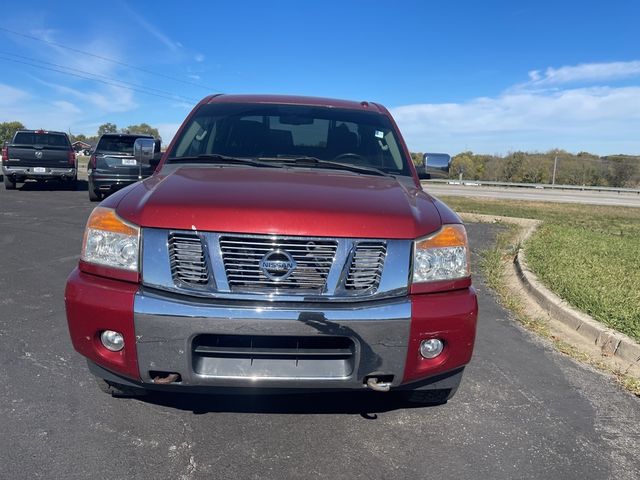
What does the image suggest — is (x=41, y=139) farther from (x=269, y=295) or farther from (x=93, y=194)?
(x=269, y=295)

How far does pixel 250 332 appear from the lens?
2.27 meters

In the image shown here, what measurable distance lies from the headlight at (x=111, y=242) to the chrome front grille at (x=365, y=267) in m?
1.01

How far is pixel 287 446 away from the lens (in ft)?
8.56

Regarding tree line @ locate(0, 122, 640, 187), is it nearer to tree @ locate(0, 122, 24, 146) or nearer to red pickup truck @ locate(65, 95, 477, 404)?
tree @ locate(0, 122, 24, 146)

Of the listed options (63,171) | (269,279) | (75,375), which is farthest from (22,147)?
(269,279)

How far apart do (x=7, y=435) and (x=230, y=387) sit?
1.24 metres

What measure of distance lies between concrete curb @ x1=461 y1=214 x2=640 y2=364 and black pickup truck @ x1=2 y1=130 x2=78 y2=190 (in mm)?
14499

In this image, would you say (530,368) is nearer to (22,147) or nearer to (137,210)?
(137,210)

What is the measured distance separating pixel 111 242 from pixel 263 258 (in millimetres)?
766

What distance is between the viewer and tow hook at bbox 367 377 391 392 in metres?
2.40

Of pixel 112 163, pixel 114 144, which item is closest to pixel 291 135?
pixel 112 163

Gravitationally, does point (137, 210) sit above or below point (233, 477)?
above

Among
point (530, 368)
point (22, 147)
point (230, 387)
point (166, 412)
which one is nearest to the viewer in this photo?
point (230, 387)

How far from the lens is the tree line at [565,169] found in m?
53.4
